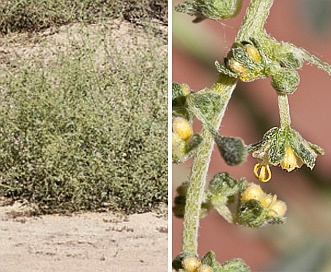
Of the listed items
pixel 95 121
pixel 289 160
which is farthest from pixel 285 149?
pixel 95 121

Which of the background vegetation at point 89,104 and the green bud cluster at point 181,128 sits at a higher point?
the green bud cluster at point 181,128

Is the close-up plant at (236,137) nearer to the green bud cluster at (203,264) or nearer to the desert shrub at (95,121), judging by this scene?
the green bud cluster at (203,264)

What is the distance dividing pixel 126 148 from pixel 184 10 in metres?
0.28

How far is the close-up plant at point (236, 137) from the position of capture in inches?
21.6

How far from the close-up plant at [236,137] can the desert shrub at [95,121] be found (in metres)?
0.20

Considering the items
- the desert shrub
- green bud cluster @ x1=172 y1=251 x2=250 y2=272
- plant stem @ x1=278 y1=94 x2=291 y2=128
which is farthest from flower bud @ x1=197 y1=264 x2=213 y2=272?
the desert shrub

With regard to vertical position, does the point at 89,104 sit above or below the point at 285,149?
below

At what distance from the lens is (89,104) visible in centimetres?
83

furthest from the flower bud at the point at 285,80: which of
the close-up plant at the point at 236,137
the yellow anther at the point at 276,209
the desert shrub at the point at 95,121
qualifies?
the desert shrub at the point at 95,121

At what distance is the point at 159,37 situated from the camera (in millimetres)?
833

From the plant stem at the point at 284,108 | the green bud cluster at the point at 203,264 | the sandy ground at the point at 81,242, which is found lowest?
the sandy ground at the point at 81,242

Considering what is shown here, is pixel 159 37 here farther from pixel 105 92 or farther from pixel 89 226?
pixel 89 226

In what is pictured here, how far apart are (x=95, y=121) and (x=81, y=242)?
0.43 ft

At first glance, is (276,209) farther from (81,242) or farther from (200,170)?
(81,242)
